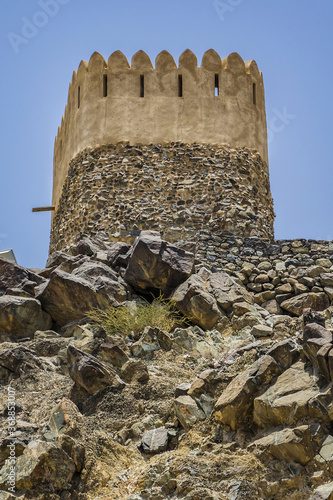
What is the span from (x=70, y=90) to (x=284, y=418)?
40.6 feet

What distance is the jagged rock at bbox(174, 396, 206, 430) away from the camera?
7492 millimetres

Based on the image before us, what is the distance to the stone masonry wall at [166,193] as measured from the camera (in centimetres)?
1495

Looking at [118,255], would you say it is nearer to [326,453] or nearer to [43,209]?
[43,209]

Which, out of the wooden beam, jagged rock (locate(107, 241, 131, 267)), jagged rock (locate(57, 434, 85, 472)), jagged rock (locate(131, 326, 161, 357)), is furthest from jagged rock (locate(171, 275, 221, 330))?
the wooden beam

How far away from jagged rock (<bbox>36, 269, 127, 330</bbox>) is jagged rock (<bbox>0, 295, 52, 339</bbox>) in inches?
6.9

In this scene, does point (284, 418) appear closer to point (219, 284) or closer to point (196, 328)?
point (196, 328)

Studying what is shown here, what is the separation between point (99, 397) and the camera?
829 centimetres

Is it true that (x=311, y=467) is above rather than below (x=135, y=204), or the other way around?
below

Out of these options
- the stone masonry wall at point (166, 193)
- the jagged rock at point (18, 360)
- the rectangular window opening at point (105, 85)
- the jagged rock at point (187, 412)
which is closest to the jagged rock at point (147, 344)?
the jagged rock at point (18, 360)

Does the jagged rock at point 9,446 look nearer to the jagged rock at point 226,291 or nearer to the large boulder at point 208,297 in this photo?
the large boulder at point 208,297

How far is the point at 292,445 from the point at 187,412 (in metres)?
1.37

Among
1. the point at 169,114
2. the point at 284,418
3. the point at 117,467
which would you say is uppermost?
the point at 169,114

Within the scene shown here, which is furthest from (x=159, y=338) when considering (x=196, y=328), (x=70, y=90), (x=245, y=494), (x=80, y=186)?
(x=70, y=90)

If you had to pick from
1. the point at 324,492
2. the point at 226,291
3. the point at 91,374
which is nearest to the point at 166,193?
the point at 226,291
